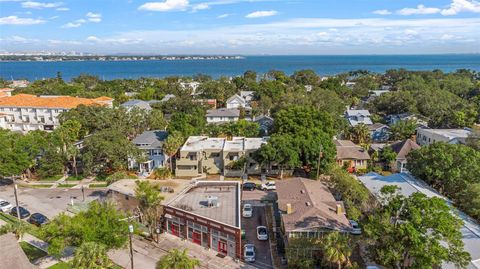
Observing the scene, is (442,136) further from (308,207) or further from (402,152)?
(308,207)

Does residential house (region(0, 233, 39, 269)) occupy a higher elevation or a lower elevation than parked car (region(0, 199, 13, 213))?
higher

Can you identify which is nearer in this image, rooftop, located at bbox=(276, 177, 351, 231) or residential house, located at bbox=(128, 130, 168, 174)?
rooftop, located at bbox=(276, 177, 351, 231)

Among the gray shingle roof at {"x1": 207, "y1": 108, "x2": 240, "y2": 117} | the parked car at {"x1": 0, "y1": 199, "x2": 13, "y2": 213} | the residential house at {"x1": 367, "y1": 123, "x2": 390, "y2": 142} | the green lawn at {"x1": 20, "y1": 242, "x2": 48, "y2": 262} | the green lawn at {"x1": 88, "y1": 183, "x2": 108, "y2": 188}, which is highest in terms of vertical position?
the gray shingle roof at {"x1": 207, "y1": 108, "x2": 240, "y2": 117}

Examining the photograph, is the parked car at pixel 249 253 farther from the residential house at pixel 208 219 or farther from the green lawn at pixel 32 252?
the green lawn at pixel 32 252

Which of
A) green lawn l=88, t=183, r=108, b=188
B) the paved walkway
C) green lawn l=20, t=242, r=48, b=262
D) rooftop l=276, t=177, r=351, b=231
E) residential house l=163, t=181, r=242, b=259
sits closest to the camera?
rooftop l=276, t=177, r=351, b=231

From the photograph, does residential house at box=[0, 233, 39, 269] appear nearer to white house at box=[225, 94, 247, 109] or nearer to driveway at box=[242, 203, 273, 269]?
driveway at box=[242, 203, 273, 269]

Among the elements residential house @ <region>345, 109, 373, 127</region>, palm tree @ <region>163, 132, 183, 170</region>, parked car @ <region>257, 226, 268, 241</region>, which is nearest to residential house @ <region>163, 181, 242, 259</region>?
parked car @ <region>257, 226, 268, 241</region>

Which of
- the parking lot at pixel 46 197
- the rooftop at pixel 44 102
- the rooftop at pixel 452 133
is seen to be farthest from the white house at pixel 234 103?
the parking lot at pixel 46 197
